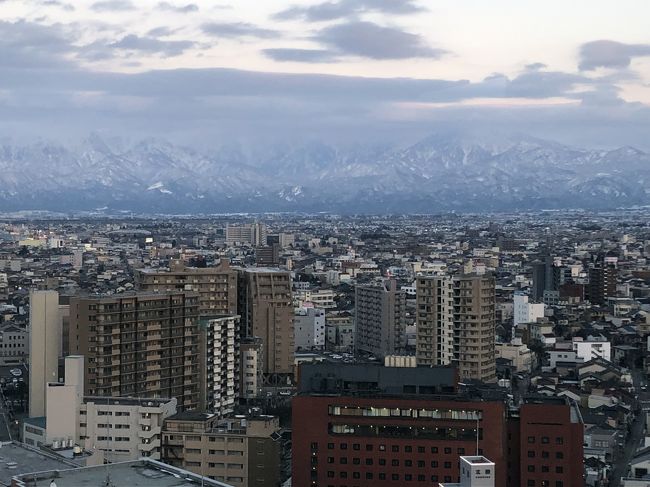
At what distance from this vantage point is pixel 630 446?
99.1ft

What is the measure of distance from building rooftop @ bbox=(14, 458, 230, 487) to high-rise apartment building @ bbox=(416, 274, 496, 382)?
18834mm

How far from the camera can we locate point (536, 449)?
20641 millimetres

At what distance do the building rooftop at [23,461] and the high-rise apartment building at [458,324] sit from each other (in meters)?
16.3

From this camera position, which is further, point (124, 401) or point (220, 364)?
point (220, 364)

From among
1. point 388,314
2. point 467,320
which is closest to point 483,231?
point 388,314

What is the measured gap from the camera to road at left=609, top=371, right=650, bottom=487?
2678 centimetres

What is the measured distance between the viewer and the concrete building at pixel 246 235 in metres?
109

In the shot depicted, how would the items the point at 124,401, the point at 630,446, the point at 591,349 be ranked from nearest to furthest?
the point at 124,401 → the point at 630,446 → the point at 591,349

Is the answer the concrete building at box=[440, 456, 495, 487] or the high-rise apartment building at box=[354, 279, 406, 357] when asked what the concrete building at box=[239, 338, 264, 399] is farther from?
the concrete building at box=[440, 456, 495, 487]

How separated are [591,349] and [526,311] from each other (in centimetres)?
840

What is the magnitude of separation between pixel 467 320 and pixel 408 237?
83638mm

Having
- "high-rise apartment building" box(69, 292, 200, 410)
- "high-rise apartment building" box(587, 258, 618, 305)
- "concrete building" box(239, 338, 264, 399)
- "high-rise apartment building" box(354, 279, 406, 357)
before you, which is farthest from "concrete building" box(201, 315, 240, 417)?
"high-rise apartment building" box(587, 258, 618, 305)

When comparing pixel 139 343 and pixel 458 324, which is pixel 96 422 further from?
pixel 458 324

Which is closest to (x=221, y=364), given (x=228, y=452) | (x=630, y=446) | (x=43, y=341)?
(x=43, y=341)
